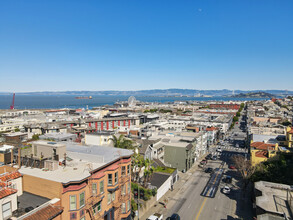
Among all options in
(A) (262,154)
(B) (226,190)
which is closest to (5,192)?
(B) (226,190)

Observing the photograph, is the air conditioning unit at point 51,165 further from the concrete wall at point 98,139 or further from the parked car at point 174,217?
the concrete wall at point 98,139

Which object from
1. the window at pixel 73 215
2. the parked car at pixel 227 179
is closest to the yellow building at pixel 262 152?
the parked car at pixel 227 179

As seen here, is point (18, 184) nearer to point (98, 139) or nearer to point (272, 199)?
point (272, 199)

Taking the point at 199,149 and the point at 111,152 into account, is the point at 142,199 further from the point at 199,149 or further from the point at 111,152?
the point at 199,149

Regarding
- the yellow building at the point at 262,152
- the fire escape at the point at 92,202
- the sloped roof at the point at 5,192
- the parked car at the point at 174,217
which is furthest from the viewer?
the yellow building at the point at 262,152

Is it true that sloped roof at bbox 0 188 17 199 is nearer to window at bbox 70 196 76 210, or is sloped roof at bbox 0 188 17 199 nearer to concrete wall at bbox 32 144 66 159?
window at bbox 70 196 76 210

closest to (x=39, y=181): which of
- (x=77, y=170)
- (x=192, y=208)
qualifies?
(x=77, y=170)
